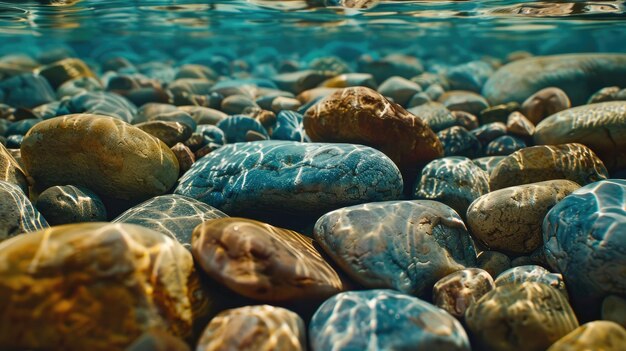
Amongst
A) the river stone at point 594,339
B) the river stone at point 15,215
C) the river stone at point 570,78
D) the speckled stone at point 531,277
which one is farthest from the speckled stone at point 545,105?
the river stone at point 15,215

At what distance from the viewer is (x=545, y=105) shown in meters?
7.82

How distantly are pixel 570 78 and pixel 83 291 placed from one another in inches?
461

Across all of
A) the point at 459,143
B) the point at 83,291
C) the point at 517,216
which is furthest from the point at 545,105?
the point at 83,291

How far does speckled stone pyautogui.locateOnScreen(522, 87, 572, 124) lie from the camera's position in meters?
7.79

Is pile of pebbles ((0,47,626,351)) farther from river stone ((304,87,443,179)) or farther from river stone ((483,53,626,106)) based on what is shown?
river stone ((483,53,626,106))

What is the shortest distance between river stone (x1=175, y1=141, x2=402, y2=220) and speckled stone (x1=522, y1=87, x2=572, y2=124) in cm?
452

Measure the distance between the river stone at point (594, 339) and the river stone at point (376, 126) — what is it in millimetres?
3127

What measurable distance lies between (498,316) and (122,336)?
8.50 ft

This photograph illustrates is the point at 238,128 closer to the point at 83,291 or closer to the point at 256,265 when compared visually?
the point at 256,265

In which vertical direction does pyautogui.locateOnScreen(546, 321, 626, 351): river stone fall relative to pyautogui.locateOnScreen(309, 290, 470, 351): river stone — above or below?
above

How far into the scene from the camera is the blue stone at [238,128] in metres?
7.21

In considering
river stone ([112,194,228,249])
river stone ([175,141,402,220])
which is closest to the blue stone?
river stone ([175,141,402,220])

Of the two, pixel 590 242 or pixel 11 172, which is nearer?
pixel 590 242

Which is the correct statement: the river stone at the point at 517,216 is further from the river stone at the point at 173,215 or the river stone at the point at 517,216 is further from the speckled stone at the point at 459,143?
the river stone at the point at 173,215
